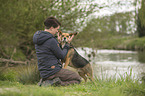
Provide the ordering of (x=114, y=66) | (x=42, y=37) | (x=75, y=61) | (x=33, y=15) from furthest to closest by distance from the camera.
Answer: (x=114, y=66) → (x=33, y=15) → (x=75, y=61) → (x=42, y=37)

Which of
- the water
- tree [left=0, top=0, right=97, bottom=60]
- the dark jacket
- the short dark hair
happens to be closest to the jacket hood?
the dark jacket

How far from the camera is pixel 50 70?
446cm

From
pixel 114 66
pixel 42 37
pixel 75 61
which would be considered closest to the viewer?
pixel 42 37

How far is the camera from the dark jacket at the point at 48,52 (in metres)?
4.41

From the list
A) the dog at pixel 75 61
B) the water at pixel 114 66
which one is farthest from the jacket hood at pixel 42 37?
the water at pixel 114 66

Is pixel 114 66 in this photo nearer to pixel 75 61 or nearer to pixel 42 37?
pixel 75 61

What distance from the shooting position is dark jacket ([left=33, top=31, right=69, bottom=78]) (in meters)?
4.41

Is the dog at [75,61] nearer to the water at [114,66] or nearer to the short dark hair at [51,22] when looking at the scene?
the water at [114,66]

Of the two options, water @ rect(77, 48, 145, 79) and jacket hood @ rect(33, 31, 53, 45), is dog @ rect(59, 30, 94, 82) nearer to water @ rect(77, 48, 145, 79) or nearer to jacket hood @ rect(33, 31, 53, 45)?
water @ rect(77, 48, 145, 79)

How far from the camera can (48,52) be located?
4457mm

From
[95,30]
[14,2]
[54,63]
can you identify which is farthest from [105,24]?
[54,63]

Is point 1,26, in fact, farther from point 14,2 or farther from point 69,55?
point 69,55

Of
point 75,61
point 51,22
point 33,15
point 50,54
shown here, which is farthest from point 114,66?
point 51,22

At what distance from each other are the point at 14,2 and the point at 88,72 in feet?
15.4
